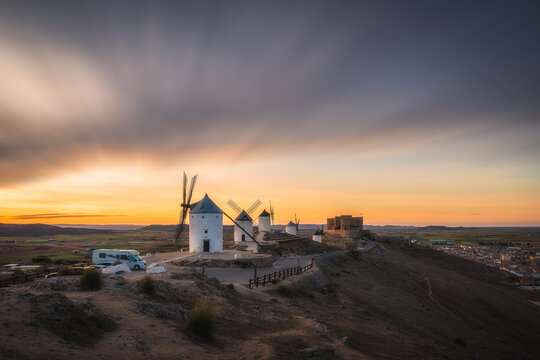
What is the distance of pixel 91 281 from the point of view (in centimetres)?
1709

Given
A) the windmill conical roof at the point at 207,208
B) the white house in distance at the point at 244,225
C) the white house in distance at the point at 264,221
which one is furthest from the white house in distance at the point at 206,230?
the white house in distance at the point at 264,221

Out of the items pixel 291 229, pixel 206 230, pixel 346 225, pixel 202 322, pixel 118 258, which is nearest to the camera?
pixel 202 322

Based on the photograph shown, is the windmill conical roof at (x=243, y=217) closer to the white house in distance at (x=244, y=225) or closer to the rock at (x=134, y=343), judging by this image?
the white house in distance at (x=244, y=225)

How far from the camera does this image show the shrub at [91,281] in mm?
17031

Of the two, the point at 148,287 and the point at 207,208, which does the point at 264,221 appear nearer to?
the point at 207,208

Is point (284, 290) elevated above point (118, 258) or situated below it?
below

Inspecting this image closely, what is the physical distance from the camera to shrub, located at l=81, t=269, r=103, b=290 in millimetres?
17031

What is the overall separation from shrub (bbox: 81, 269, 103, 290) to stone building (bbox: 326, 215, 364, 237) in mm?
87364

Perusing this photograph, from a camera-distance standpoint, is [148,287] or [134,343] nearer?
[134,343]

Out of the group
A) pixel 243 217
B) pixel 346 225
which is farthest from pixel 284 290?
pixel 346 225

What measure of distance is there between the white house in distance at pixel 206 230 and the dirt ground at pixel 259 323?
16663 mm

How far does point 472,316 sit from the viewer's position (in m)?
39.7

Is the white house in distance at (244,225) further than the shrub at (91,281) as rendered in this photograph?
Yes

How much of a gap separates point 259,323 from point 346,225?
89.0 m
